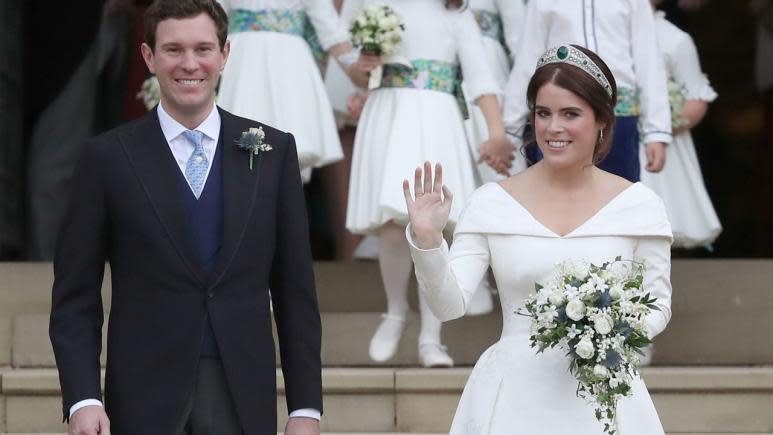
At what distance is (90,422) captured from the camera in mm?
4090

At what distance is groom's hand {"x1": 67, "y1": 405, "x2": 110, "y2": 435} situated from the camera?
4.09m

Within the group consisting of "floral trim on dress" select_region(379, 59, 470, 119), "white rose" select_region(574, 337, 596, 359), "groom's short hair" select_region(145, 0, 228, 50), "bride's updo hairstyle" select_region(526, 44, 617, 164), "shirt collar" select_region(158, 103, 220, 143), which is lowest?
"white rose" select_region(574, 337, 596, 359)

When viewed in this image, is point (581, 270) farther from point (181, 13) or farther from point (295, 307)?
point (181, 13)

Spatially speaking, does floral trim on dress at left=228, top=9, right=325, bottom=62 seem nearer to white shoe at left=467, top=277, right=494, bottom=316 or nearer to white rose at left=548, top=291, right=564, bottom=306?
white shoe at left=467, top=277, right=494, bottom=316

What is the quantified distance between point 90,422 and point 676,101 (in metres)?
4.73

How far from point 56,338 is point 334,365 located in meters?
3.63

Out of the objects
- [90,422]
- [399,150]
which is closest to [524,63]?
[399,150]

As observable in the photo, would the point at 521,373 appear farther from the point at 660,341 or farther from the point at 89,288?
the point at 660,341

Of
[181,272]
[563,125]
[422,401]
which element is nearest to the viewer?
[181,272]

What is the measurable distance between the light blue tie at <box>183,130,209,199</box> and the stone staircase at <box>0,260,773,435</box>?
115 inches

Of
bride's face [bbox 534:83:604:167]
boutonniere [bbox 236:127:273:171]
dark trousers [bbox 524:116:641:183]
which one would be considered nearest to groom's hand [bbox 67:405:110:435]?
boutonniere [bbox 236:127:273:171]

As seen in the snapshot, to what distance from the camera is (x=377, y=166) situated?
25.0ft

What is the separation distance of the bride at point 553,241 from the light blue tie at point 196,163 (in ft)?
1.98

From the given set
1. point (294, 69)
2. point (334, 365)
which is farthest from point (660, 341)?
point (294, 69)
